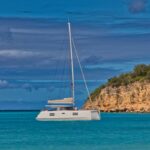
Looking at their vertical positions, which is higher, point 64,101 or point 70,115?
point 64,101

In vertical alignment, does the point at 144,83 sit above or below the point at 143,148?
above

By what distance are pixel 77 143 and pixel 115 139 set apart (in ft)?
21.3

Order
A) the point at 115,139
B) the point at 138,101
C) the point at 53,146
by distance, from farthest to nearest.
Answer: the point at 138,101
the point at 115,139
the point at 53,146

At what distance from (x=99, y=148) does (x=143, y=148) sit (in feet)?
14.0

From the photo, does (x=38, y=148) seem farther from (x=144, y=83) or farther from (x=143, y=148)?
(x=144, y=83)

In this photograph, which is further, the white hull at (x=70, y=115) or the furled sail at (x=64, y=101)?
the white hull at (x=70, y=115)

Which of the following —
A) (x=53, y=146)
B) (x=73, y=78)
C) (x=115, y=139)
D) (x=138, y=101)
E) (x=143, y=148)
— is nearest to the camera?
(x=143, y=148)

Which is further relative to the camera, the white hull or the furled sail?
the white hull

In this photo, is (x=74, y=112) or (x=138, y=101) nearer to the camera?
(x=74, y=112)

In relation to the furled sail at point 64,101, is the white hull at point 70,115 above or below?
below

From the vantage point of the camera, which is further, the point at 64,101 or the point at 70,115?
the point at 70,115

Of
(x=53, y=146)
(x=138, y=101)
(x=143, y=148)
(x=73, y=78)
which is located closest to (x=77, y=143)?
(x=53, y=146)

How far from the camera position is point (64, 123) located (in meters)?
108

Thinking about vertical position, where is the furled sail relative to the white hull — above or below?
above
